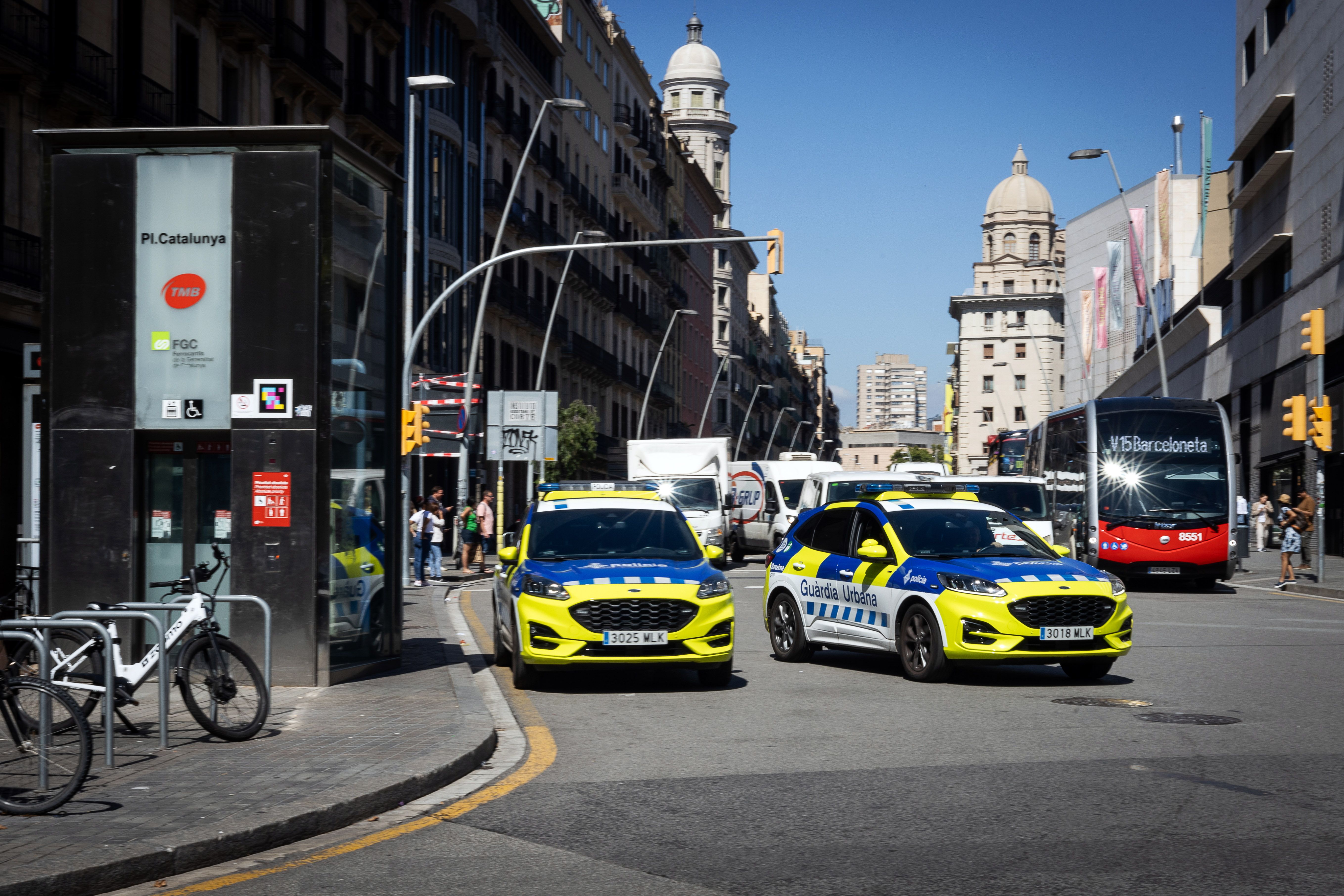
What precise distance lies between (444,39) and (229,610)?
40572 millimetres

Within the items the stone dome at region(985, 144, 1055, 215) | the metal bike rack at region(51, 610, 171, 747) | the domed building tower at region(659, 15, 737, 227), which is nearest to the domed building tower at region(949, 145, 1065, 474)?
the stone dome at region(985, 144, 1055, 215)

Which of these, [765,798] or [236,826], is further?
[765,798]

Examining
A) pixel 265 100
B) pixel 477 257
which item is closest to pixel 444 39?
pixel 477 257

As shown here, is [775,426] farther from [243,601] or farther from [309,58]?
[243,601]

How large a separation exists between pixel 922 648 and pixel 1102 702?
184 centimetres

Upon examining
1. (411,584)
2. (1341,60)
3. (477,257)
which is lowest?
(411,584)

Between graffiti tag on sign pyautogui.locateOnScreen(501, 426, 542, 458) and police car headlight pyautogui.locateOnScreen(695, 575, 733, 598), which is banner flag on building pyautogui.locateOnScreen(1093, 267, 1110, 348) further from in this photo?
police car headlight pyautogui.locateOnScreen(695, 575, 733, 598)

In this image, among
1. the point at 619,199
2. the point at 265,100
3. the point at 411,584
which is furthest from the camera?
the point at 619,199

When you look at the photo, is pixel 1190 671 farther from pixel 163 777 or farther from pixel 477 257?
pixel 477 257

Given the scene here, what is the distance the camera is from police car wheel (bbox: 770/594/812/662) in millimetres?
15492

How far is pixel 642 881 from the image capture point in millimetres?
6305

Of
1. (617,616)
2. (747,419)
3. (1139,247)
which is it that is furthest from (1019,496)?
(747,419)

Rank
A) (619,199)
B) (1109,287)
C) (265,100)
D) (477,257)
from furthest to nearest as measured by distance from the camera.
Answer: (1109,287)
(619,199)
(477,257)
(265,100)

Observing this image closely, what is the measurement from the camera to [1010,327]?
151625mm
